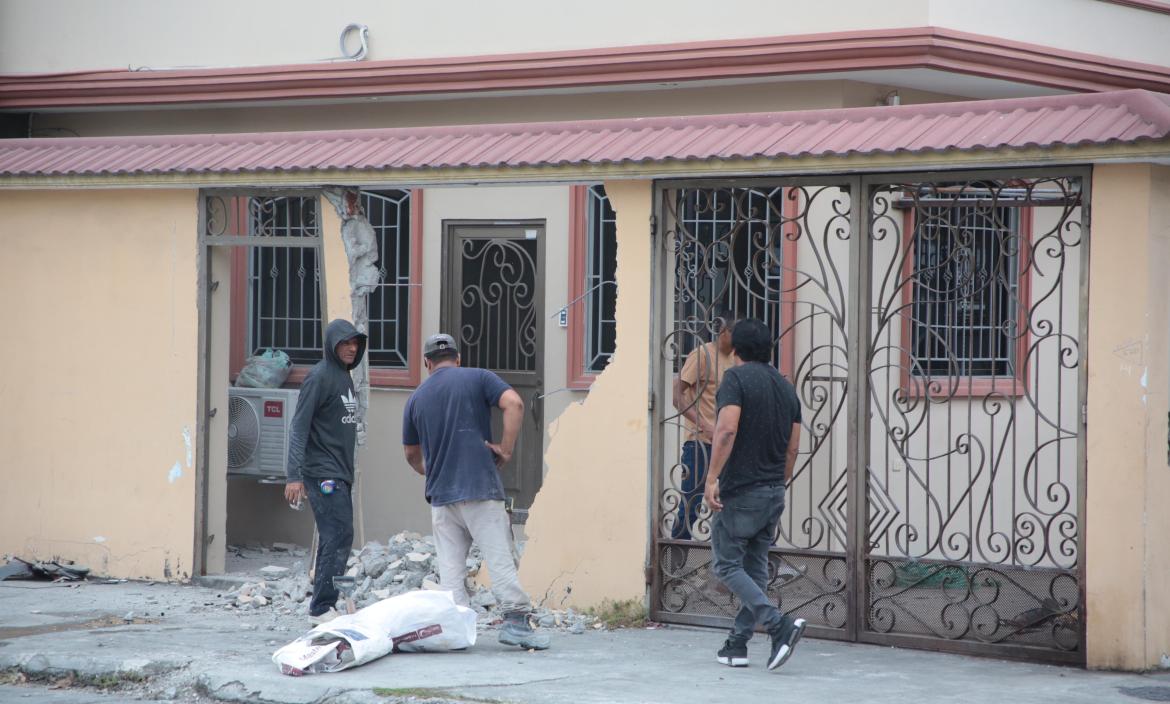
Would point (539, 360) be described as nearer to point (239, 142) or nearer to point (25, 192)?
point (239, 142)

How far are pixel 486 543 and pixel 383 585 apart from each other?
181 centimetres

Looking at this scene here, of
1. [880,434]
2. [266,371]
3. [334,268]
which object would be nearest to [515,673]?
[334,268]

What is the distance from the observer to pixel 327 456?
8641 mm

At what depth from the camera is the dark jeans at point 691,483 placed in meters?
8.93

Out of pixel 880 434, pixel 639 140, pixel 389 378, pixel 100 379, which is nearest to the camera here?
pixel 639 140

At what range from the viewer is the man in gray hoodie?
8.56 metres

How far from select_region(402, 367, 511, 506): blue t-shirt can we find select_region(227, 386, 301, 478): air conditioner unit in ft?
11.0

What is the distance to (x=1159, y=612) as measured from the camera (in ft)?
24.7

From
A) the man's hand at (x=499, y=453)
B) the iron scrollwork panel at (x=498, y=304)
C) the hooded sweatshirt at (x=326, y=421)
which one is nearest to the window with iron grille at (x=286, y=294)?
the iron scrollwork panel at (x=498, y=304)

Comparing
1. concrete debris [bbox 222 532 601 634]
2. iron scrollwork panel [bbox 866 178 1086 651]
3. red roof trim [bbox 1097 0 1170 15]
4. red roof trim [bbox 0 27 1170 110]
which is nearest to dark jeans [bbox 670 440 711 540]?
concrete debris [bbox 222 532 601 634]

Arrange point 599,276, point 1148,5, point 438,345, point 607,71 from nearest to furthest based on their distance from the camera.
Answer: point 438,345 → point 607,71 → point 599,276 → point 1148,5

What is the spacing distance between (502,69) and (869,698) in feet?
20.9

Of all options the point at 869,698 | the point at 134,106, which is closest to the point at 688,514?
the point at 869,698

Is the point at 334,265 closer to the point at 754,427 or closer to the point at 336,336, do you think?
the point at 336,336
